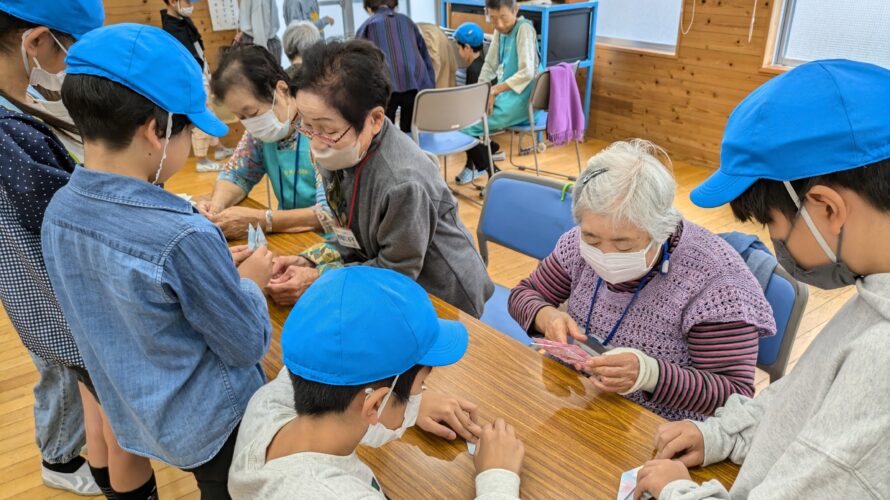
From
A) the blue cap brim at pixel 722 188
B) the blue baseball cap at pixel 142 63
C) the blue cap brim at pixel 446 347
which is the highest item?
the blue baseball cap at pixel 142 63

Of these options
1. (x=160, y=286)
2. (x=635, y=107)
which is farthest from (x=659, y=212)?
(x=635, y=107)

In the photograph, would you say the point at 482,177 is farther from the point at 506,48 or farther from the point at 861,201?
the point at 861,201

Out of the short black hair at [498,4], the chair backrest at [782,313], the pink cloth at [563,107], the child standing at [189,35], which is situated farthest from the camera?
the child standing at [189,35]

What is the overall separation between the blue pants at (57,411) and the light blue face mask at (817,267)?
2.02 metres

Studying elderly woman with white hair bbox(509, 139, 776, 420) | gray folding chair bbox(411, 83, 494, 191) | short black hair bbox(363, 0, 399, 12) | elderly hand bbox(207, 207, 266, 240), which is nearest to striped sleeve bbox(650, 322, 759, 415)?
elderly woman with white hair bbox(509, 139, 776, 420)

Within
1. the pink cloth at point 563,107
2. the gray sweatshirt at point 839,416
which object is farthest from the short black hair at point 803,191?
the pink cloth at point 563,107

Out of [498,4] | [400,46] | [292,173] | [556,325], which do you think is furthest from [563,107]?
[556,325]

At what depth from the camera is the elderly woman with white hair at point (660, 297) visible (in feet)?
Result: 4.33

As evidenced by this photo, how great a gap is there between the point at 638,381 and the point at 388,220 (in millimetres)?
748

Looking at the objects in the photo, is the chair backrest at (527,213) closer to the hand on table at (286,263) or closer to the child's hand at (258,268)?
the hand on table at (286,263)

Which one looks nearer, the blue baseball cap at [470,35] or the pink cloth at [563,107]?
the pink cloth at [563,107]

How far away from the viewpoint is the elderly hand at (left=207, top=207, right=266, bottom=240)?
201 centimetres

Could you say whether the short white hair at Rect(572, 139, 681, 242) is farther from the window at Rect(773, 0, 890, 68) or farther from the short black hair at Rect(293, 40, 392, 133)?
the window at Rect(773, 0, 890, 68)

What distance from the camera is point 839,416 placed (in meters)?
0.69
